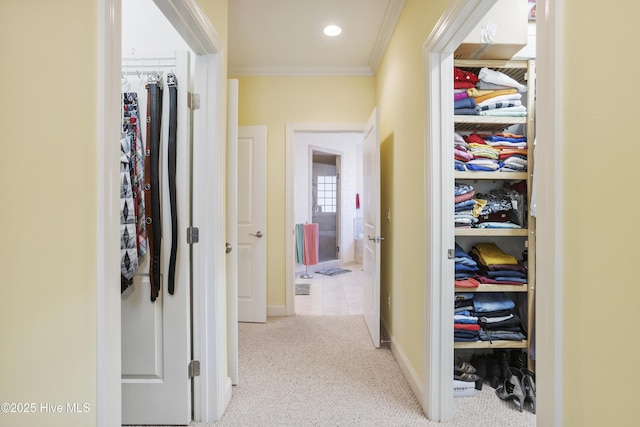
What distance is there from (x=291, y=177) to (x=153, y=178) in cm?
192

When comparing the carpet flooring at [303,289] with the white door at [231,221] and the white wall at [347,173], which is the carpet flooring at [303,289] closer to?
the white wall at [347,173]

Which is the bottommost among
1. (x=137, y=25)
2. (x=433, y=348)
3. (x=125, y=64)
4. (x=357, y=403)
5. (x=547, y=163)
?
(x=357, y=403)

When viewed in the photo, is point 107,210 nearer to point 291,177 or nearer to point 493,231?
point 493,231

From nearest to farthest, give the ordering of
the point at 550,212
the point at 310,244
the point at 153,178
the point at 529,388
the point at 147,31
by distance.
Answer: the point at 550,212 < the point at 153,178 < the point at 147,31 < the point at 529,388 < the point at 310,244

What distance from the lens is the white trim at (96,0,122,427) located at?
0.82 m

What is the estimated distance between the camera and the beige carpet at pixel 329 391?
1759 millimetres

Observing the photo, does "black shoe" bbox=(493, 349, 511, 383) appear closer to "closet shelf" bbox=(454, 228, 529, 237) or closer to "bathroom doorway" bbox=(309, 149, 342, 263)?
"closet shelf" bbox=(454, 228, 529, 237)

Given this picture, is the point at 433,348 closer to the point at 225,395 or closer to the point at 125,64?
the point at 225,395

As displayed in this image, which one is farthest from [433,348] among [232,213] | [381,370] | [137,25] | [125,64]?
[137,25]

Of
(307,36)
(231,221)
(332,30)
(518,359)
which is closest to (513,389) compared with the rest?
(518,359)

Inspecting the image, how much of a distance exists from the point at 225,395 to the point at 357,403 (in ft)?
2.58

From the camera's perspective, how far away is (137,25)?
69.9 inches

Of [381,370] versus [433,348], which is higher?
[433,348]

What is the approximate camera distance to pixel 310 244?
5539mm
